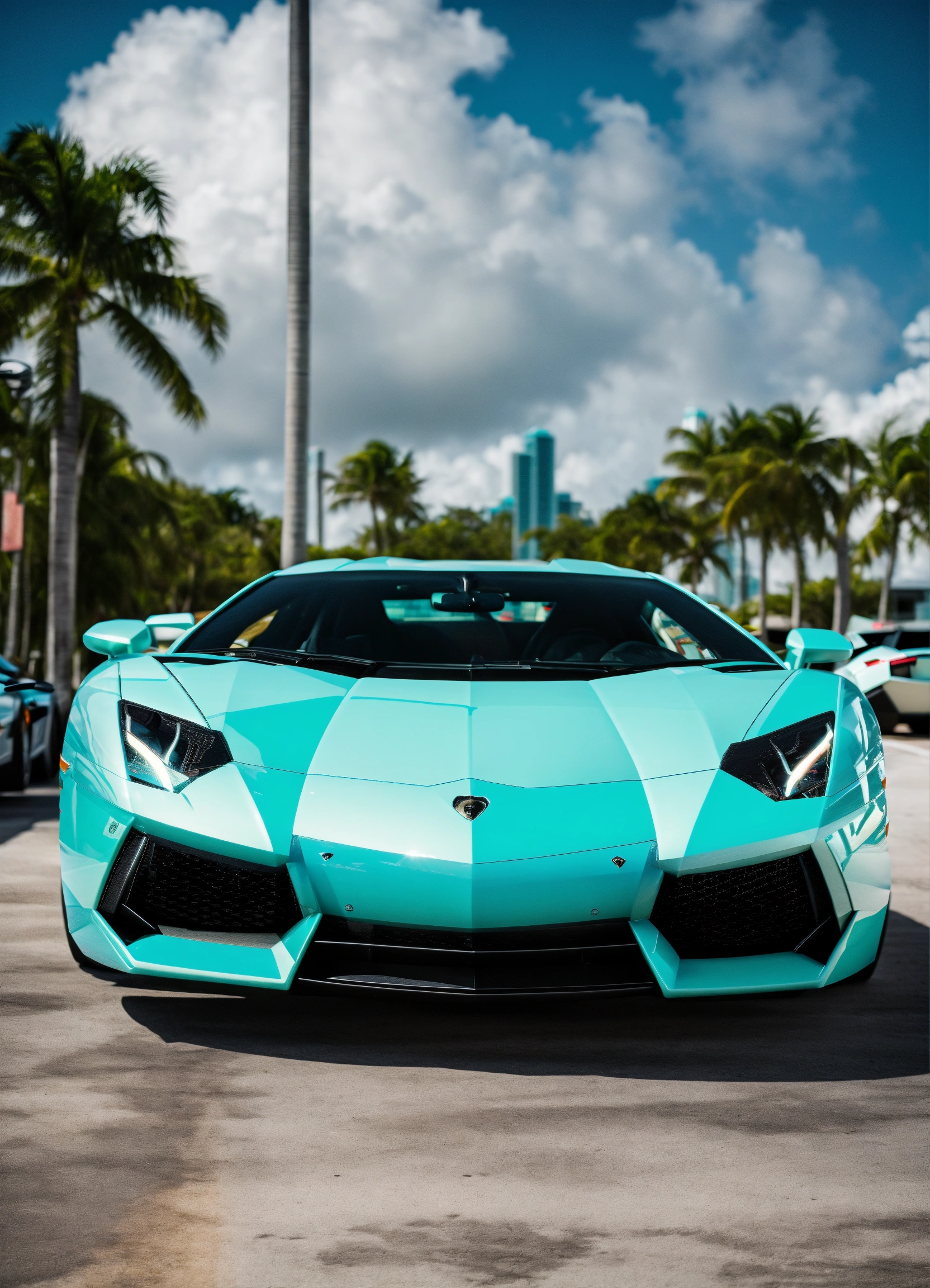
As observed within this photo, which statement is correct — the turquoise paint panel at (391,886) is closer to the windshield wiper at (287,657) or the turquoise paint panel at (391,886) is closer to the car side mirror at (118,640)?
the windshield wiper at (287,657)

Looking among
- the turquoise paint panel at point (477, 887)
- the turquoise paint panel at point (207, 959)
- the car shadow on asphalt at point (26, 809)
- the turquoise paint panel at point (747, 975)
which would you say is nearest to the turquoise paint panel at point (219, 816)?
the turquoise paint panel at point (477, 887)

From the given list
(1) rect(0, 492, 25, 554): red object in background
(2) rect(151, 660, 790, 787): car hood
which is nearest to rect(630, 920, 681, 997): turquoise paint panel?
(2) rect(151, 660, 790, 787): car hood

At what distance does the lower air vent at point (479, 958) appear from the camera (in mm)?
2734

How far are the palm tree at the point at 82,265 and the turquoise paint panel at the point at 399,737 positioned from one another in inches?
699

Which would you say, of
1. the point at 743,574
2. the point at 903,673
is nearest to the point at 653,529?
the point at 743,574

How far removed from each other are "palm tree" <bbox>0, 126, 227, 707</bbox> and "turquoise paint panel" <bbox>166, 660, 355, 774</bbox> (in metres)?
17.5

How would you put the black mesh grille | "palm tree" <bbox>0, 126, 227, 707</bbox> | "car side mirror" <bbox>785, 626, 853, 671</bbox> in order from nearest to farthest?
the black mesh grille, "car side mirror" <bbox>785, 626, 853, 671</bbox>, "palm tree" <bbox>0, 126, 227, 707</bbox>

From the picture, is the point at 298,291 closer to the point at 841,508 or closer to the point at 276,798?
the point at 276,798

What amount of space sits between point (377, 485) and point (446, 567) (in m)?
Answer: 53.5

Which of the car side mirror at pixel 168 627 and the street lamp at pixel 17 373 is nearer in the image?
the car side mirror at pixel 168 627

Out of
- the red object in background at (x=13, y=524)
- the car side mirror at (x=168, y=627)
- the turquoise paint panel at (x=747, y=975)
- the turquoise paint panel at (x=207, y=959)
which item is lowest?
the turquoise paint panel at (x=747, y=975)

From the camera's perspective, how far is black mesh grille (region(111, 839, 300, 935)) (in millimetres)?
2844

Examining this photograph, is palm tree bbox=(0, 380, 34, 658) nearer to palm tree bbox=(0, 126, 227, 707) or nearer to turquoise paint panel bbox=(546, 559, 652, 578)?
palm tree bbox=(0, 126, 227, 707)

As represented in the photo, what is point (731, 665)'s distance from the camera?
3.61 m
